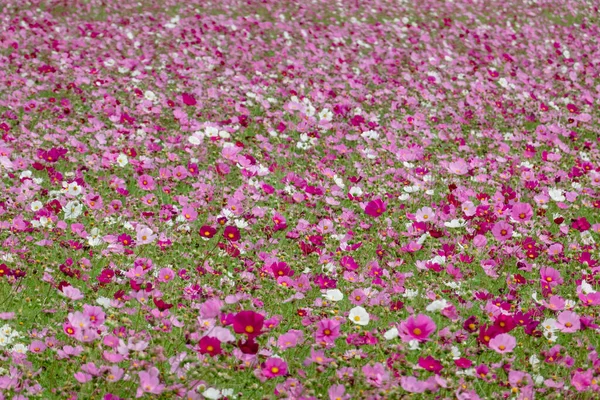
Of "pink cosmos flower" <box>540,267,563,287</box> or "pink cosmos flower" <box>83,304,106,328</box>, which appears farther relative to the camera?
"pink cosmos flower" <box>540,267,563,287</box>

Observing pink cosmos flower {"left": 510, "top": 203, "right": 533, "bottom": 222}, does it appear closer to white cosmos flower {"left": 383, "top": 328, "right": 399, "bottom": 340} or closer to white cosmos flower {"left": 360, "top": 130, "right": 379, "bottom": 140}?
white cosmos flower {"left": 383, "top": 328, "right": 399, "bottom": 340}

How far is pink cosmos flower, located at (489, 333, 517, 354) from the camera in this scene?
99.3 inches

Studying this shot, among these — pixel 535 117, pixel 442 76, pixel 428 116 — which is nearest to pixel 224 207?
pixel 428 116

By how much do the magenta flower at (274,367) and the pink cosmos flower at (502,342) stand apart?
71 centimetres

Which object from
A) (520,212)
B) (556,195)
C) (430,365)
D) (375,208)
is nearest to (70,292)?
(430,365)

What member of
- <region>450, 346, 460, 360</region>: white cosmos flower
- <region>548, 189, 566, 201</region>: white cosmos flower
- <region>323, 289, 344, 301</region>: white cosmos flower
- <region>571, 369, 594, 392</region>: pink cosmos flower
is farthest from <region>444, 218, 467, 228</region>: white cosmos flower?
<region>571, 369, 594, 392</region>: pink cosmos flower

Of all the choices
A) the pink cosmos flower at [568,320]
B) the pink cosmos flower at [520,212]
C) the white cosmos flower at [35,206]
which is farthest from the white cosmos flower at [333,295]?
the white cosmos flower at [35,206]

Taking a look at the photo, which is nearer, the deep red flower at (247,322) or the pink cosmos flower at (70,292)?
the deep red flower at (247,322)

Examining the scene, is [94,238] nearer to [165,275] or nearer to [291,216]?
[165,275]

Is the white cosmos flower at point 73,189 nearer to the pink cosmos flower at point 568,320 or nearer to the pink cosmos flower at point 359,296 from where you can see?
the pink cosmos flower at point 359,296

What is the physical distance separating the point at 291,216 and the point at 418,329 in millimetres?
1816

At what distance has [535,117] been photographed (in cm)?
716

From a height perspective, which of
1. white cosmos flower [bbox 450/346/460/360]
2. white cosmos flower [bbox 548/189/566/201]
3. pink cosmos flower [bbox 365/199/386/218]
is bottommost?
white cosmos flower [bbox 548/189/566/201]

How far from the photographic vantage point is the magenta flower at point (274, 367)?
7.70 ft
